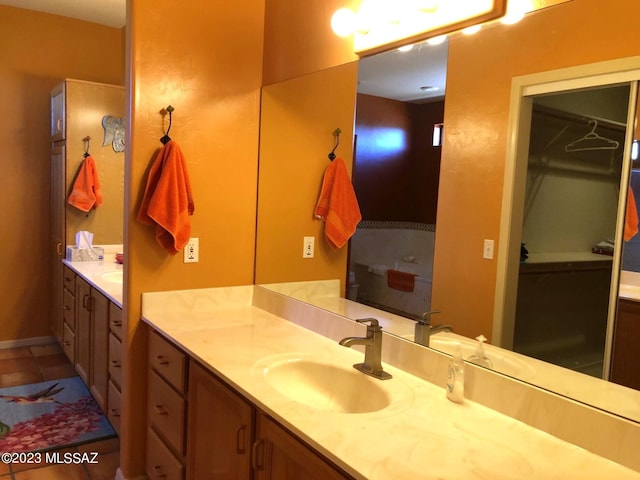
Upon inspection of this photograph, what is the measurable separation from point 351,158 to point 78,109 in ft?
8.67

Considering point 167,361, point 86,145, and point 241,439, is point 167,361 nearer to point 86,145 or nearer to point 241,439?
point 241,439

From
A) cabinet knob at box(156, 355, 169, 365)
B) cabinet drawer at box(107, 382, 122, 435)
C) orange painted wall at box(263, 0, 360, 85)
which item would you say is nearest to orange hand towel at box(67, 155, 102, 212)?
cabinet drawer at box(107, 382, 122, 435)

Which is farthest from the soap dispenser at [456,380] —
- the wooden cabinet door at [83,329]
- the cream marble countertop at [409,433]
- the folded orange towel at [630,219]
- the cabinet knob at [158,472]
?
the wooden cabinet door at [83,329]

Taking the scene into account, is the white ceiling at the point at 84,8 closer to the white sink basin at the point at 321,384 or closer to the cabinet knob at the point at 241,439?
the white sink basin at the point at 321,384

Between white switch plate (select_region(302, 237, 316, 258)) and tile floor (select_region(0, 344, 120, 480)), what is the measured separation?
1.45 meters

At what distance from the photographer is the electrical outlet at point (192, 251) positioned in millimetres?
2338

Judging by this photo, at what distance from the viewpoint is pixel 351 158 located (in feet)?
7.36

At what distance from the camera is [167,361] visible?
2.06 meters

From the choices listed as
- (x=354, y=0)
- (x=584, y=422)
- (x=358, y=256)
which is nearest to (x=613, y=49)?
(x=584, y=422)

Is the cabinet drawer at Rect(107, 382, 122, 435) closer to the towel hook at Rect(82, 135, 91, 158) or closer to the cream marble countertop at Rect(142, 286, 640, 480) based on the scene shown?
the cream marble countertop at Rect(142, 286, 640, 480)

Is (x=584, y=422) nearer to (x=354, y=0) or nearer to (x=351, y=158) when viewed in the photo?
(x=351, y=158)

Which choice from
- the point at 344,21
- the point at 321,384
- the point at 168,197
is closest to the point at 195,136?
the point at 168,197

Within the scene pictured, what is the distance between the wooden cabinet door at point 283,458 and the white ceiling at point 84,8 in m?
3.56

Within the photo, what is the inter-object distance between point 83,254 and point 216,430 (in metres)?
2.62
